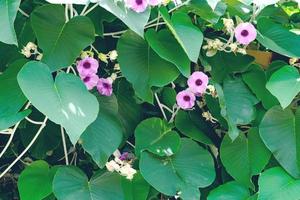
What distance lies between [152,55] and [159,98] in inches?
6.0

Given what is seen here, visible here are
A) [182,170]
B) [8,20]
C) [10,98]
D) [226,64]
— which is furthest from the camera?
[226,64]

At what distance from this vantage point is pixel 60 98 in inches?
41.4

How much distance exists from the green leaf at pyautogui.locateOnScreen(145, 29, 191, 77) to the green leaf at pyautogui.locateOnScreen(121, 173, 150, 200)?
0.83 feet

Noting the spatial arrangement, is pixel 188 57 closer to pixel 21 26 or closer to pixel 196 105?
pixel 196 105

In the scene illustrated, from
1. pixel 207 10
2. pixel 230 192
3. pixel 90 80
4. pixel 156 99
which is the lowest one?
pixel 230 192

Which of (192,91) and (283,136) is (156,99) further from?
(283,136)

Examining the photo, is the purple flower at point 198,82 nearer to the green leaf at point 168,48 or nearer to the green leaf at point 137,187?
the green leaf at point 168,48

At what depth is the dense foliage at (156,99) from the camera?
1.16 metres

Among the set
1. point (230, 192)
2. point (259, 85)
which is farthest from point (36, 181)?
point (259, 85)

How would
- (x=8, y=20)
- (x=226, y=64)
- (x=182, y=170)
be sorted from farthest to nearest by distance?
1. (x=226, y=64)
2. (x=182, y=170)
3. (x=8, y=20)

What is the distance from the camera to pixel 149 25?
128 centimetres

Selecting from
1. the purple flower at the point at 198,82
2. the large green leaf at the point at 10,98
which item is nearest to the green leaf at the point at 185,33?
the purple flower at the point at 198,82

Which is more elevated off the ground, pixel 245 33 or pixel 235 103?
pixel 245 33

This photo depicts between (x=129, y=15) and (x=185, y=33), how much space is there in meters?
0.13
